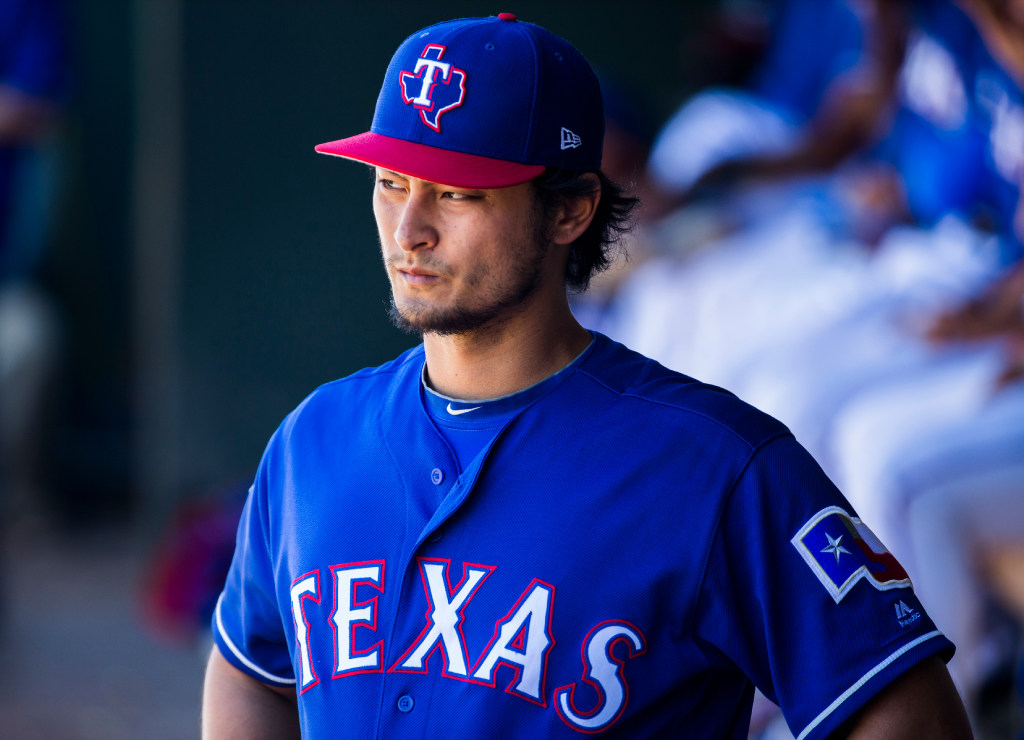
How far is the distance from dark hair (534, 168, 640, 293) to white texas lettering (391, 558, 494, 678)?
1.30 ft

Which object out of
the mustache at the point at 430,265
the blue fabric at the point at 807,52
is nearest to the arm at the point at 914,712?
the mustache at the point at 430,265

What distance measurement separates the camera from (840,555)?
3.94 feet

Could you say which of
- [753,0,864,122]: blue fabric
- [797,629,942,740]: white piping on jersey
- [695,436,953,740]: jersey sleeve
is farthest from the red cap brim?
[753,0,864,122]: blue fabric

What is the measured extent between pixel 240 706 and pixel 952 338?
1.89 meters

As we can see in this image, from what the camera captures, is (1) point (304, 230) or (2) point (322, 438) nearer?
(2) point (322, 438)

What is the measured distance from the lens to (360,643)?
132 centimetres

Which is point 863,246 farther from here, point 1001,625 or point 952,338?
point 1001,625

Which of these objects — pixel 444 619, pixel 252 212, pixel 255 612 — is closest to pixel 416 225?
pixel 444 619

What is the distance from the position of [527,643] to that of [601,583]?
10 centimetres

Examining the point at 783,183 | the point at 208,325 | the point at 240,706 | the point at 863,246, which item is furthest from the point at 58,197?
the point at 240,706

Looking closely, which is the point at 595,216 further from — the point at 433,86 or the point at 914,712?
the point at 914,712

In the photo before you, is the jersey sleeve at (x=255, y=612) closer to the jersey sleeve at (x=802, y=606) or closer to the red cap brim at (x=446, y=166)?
the red cap brim at (x=446, y=166)

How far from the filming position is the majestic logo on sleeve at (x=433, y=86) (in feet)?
4.27

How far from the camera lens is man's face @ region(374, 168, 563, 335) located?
1.29m
